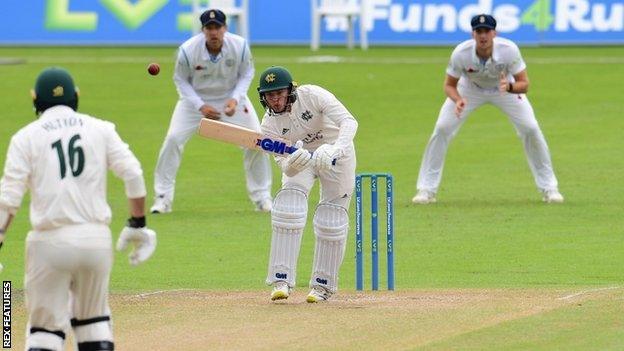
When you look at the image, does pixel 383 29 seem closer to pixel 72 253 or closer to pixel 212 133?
pixel 212 133

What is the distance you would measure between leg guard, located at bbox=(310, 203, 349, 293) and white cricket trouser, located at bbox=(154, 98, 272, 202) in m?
5.15

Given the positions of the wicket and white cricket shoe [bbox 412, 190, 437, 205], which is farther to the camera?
white cricket shoe [bbox 412, 190, 437, 205]

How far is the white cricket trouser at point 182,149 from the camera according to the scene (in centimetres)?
1587

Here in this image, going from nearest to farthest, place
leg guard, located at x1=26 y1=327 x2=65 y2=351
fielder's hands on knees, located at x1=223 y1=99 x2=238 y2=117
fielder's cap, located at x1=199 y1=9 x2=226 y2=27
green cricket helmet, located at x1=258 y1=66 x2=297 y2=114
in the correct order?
1. leg guard, located at x1=26 y1=327 x2=65 y2=351
2. green cricket helmet, located at x1=258 y1=66 x2=297 y2=114
3. fielder's cap, located at x1=199 y1=9 x2=226 y2=27
4. fielder's hands on knees, located at x1=223 y1=99 x2=238 y2=117

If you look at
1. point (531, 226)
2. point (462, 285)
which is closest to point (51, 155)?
point (462, 285)

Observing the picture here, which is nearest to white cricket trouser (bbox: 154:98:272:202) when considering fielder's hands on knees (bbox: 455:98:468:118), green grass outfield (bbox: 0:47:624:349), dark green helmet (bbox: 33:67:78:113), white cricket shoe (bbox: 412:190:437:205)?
green grass outfield (bbox: 0:47:624:349)

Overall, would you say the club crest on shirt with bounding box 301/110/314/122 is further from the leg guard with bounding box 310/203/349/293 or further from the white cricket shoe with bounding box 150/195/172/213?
the white cricket shoe with bounding box 150/195/172/213

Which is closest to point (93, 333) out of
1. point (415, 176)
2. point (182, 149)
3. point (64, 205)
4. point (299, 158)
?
point (64, 205)

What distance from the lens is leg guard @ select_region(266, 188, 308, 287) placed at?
34.6ft

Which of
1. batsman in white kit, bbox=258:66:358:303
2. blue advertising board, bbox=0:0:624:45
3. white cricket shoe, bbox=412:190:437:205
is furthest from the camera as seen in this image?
blue advertising board, bbox=0:0:624:45

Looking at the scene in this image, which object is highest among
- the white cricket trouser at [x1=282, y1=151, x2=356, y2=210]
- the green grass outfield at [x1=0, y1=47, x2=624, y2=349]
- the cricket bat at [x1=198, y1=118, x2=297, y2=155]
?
Answer: the cricket bat at [x1=198, y1=118, x2=297, y2=155]

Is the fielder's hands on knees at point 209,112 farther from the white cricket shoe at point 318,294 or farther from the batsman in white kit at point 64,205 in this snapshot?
the batsman in white kit at point 64,205

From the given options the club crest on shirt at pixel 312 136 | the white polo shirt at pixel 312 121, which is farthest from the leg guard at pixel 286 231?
the club crest on shirt at pixel 312 136

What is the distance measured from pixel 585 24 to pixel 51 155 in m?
23.4
